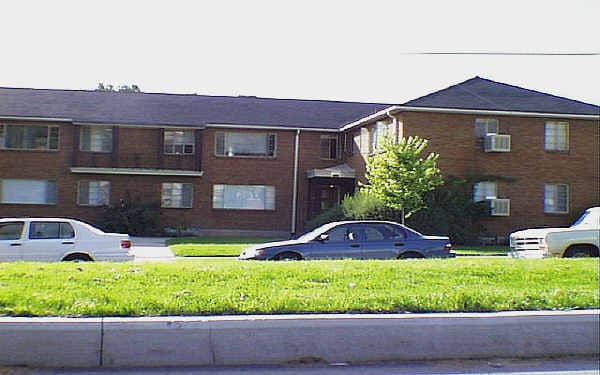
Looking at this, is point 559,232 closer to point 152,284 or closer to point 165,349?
point 152,284

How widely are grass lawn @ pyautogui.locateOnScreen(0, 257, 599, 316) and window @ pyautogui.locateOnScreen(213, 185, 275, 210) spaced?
25.3 metres

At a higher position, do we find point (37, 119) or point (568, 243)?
point (37, 119)

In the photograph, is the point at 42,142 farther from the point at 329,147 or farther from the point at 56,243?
the point at 56,243

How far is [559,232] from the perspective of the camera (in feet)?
55.9

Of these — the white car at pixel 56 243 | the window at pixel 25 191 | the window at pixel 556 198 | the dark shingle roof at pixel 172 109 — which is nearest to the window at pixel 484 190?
the window at pixel 556 198

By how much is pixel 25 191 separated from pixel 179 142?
7.36 m

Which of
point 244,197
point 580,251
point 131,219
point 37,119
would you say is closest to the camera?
point 580,251

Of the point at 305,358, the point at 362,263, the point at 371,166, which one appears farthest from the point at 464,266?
the point at 371,166

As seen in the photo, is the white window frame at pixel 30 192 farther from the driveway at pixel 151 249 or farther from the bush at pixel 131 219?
the driveway at pixel 151 249

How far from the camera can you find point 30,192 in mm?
35938

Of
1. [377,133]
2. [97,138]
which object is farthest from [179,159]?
[377,133]

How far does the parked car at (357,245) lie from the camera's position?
1706 cm

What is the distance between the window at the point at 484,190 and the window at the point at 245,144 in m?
10.5

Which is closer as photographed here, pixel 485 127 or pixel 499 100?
pixel 499 100
